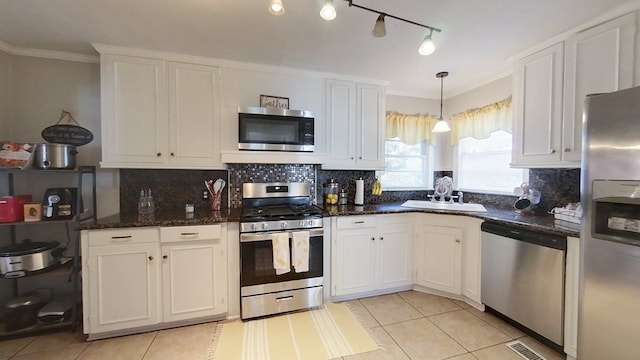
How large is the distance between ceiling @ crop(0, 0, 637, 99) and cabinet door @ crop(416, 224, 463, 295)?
1.76 m

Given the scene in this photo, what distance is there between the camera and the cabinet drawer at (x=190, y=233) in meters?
2.06

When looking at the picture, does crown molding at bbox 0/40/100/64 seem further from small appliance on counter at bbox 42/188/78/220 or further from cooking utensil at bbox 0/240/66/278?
cooking utensil at bbox 0/240/66/278

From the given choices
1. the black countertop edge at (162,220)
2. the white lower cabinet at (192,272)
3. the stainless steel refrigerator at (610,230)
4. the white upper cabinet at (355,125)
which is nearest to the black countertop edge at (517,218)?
the stainless steel refrigerator at (610,230)

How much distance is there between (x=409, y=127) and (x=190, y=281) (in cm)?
313

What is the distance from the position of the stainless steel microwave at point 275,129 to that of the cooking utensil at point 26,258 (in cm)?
173

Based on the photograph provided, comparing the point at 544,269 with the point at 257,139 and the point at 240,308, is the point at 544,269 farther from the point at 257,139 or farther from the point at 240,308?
the point at 257,139

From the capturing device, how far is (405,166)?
11.8 feet

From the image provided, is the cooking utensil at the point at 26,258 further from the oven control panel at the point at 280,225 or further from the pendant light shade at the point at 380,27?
the pendant light shade at the point at 380,27

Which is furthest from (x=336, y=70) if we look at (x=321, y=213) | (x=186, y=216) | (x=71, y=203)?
(x=71, y=203)

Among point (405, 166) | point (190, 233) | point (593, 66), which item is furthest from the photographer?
point (405, 166)

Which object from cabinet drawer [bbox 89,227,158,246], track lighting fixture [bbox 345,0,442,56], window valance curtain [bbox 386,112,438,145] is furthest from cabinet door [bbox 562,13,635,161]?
cabinet drawer [bbox 89,227,158,246]

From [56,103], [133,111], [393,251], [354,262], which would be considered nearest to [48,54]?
[56,103]

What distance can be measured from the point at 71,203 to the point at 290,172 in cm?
192

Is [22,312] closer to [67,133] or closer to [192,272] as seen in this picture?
[192,272]
